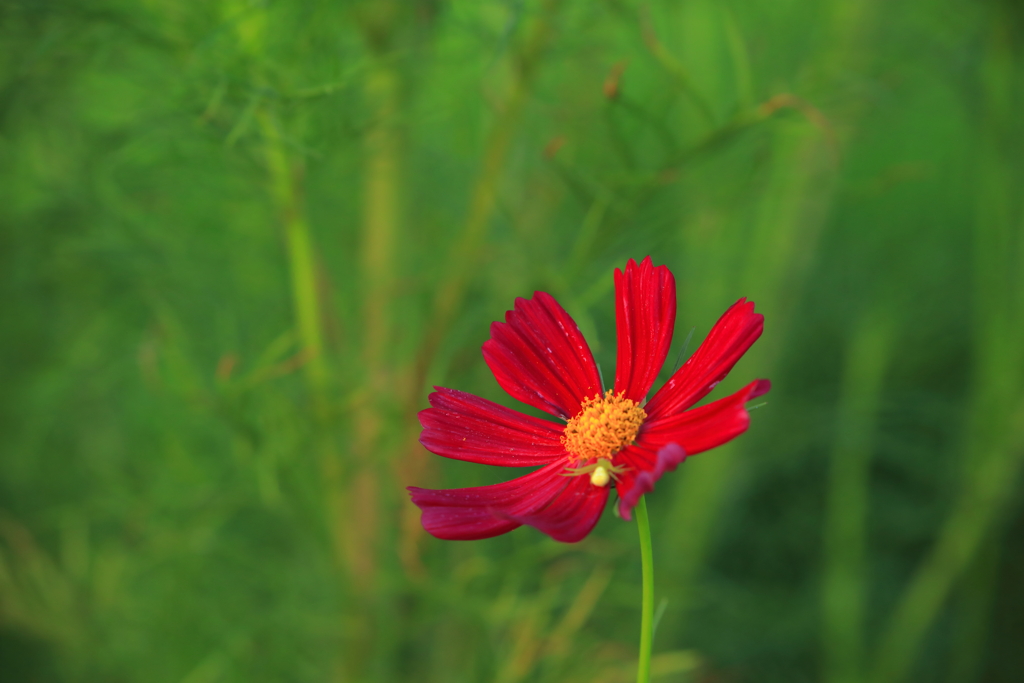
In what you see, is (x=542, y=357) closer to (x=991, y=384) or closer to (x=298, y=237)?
(x=298, y=237)

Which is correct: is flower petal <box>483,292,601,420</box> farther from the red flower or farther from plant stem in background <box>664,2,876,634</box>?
plant stem in background <box>664,2,876,634</box>

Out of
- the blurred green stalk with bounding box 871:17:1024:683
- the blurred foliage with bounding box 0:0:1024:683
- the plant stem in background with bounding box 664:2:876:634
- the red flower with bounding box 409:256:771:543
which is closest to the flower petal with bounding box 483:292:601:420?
the red flower with bounding box 409:256:771:543

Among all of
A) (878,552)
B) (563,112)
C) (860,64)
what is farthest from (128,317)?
(878,552)

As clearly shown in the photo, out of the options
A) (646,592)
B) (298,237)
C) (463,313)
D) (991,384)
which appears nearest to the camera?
(646,592)

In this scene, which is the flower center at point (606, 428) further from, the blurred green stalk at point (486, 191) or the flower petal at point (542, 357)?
the blurred green stalk at point (486, 191)

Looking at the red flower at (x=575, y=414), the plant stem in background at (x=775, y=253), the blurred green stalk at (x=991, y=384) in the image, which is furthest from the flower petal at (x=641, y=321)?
the blurred green stalk at (x=991, y=384)

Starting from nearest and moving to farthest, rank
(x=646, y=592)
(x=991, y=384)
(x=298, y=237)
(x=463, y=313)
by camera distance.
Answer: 1. (x=646, y=592)
2. (x=298, y=237)
3. (x=463, y=313)
4. (x=991, y=384)

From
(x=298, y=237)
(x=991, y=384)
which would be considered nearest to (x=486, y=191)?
(x=298, y=237)

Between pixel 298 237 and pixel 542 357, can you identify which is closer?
pixel 542 357
